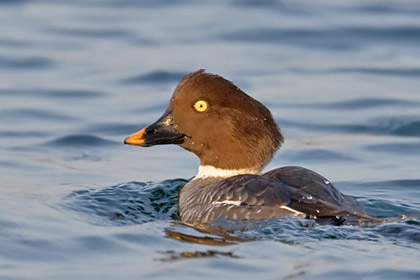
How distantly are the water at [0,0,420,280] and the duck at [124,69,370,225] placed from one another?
262 millimetres

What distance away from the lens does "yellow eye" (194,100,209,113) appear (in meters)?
9.12

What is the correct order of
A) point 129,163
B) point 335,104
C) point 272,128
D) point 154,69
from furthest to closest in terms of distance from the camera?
point 154,69 < point 335,104 < point 129,163 < point 272,128

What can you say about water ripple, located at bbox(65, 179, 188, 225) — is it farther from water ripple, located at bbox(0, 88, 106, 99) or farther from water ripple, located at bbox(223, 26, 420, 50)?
water ripple, located at bbox(223, 26, 420, 50)

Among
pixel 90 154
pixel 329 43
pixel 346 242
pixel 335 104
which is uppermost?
pixel 329 43

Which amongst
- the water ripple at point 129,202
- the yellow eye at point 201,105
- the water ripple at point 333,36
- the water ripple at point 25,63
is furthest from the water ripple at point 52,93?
the yellow eye at point 201,105

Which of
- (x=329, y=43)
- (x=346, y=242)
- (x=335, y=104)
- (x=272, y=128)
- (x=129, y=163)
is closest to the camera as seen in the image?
(x=346, y=242)

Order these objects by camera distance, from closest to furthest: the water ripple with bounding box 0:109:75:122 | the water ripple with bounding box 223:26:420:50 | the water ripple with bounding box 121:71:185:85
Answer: the water ripple with bounding box 0:109:75:122, the water ripple with bounding box 121:71:185:85, the water ripple with bounding box 223:26:420:50

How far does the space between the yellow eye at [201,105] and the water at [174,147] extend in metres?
0.90

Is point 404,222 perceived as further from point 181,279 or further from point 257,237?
point 181,279

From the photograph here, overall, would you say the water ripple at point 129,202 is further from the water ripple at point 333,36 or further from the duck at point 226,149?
the water ripple at point 333,36

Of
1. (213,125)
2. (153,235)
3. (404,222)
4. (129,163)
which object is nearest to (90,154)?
(129,163)

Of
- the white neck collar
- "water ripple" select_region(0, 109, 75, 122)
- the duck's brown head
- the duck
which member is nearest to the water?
"water ripple" select_region(0, 109, 75, 122)

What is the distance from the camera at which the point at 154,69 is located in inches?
596

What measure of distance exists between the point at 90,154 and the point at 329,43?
5620 mm
